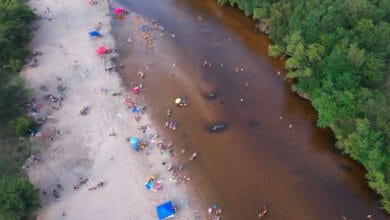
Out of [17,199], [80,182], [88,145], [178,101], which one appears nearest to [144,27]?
[178,101]

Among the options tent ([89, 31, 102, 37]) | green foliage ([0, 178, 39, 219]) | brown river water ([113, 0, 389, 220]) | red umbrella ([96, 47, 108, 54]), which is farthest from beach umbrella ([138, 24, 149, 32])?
green foliage ([0, 178, 39, 219])

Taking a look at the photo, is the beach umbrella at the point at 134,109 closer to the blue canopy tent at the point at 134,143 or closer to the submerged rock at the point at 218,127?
the blue canopy tent at the point at 134,143

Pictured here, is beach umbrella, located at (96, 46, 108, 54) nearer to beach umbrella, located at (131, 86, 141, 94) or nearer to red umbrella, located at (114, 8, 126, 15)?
beach umbrella, located at (131, 86, 141, 94)

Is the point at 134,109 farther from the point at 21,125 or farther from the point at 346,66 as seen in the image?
the point at 346,66

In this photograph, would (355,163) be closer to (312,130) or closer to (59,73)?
(312,130)

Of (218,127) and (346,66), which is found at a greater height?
(346,66)

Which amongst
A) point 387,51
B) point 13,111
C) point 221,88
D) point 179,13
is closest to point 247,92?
point 221,88
